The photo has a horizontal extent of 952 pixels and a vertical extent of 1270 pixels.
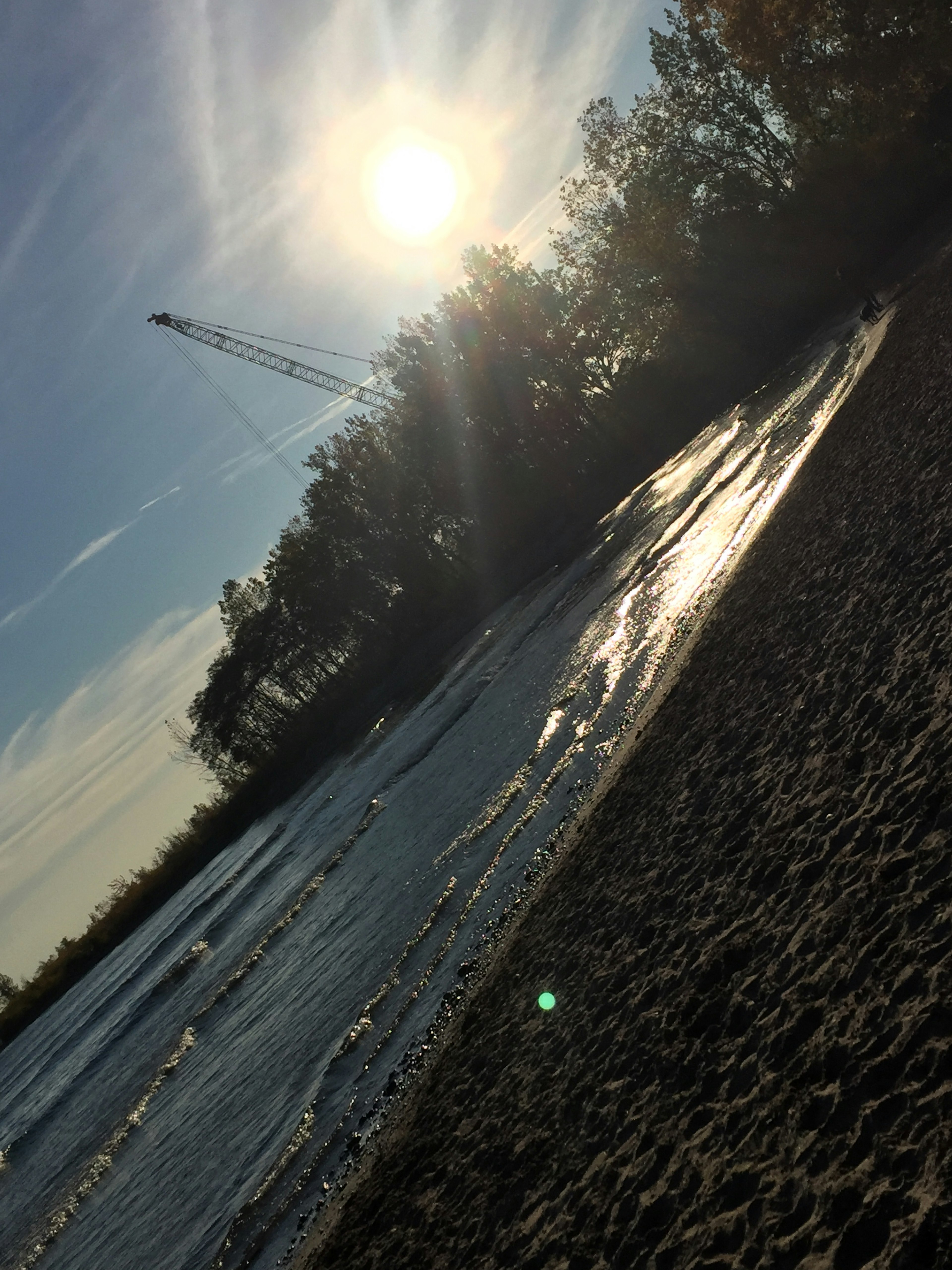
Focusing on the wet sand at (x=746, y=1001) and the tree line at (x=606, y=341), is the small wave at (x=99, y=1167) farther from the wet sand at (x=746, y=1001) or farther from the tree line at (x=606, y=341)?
the tree line at (x=606, y=341)

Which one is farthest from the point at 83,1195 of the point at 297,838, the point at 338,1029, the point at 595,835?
the point at 297,838

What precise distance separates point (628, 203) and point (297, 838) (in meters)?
44.5

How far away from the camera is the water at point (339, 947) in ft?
43.6

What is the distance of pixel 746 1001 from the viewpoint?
7668 millimetres

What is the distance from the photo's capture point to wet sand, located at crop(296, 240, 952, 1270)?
5.98 meters

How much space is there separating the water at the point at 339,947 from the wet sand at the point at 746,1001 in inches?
96.0

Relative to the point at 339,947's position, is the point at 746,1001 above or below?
below

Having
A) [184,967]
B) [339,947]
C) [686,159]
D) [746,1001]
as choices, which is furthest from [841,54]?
[746,1001]

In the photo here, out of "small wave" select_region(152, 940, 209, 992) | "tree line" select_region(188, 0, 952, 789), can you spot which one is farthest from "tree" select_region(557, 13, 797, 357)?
"small wave" select_region(152, 940, 209, 992)

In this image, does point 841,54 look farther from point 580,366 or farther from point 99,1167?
point 99,1167

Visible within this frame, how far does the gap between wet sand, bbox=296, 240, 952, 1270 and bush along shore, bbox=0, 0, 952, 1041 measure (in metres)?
29.5

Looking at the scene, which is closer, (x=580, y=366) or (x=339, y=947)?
(x=339, y=947)

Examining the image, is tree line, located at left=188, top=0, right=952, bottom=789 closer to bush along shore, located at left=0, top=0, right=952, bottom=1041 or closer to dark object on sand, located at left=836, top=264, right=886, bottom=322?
bush along shore, located at left=0, top=0, right=952, bottom=1041

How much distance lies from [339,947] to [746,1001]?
43.7 feet
